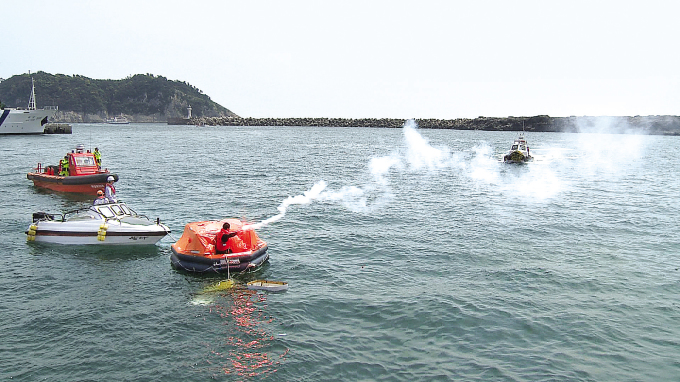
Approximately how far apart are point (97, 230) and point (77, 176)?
1797cm

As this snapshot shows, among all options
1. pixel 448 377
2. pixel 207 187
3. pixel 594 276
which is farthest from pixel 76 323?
pixel 207 187

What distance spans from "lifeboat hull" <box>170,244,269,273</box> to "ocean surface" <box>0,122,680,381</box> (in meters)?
0.39

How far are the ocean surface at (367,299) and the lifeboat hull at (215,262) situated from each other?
0.39 metres

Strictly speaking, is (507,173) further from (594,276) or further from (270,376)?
(270,376)

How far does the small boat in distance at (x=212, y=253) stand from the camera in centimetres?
2159

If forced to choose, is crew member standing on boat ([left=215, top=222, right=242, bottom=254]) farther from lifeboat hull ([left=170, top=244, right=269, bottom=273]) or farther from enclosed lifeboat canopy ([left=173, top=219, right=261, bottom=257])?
lifeboat hull ([left=170, top=244, right=269, bottom=273])

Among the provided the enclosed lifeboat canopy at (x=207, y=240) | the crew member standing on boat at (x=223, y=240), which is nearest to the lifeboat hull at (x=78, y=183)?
the enclosed lifeboat canopy at (x=207, y=240)

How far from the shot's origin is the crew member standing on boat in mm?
22078

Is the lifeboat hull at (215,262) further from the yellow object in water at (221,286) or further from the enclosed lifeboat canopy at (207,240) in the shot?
the yellow object in water at (221,286)

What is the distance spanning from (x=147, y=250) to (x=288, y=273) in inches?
314

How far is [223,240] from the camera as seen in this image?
72.8 ft

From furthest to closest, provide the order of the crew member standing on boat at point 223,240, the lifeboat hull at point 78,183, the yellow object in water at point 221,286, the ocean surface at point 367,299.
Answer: the lifeboat hull at point 78,183
the crew member standing on boat at point 223,240
the yellow object in water at point 221,286
the ocean surface at point 367,299

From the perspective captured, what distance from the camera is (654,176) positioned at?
60938 millimetres

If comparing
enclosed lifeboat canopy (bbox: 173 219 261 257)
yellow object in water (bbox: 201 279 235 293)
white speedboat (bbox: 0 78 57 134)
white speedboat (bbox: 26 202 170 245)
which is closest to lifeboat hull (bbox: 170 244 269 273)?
enclosed lifeboat canopy (bbox: 173 219 261 257)
